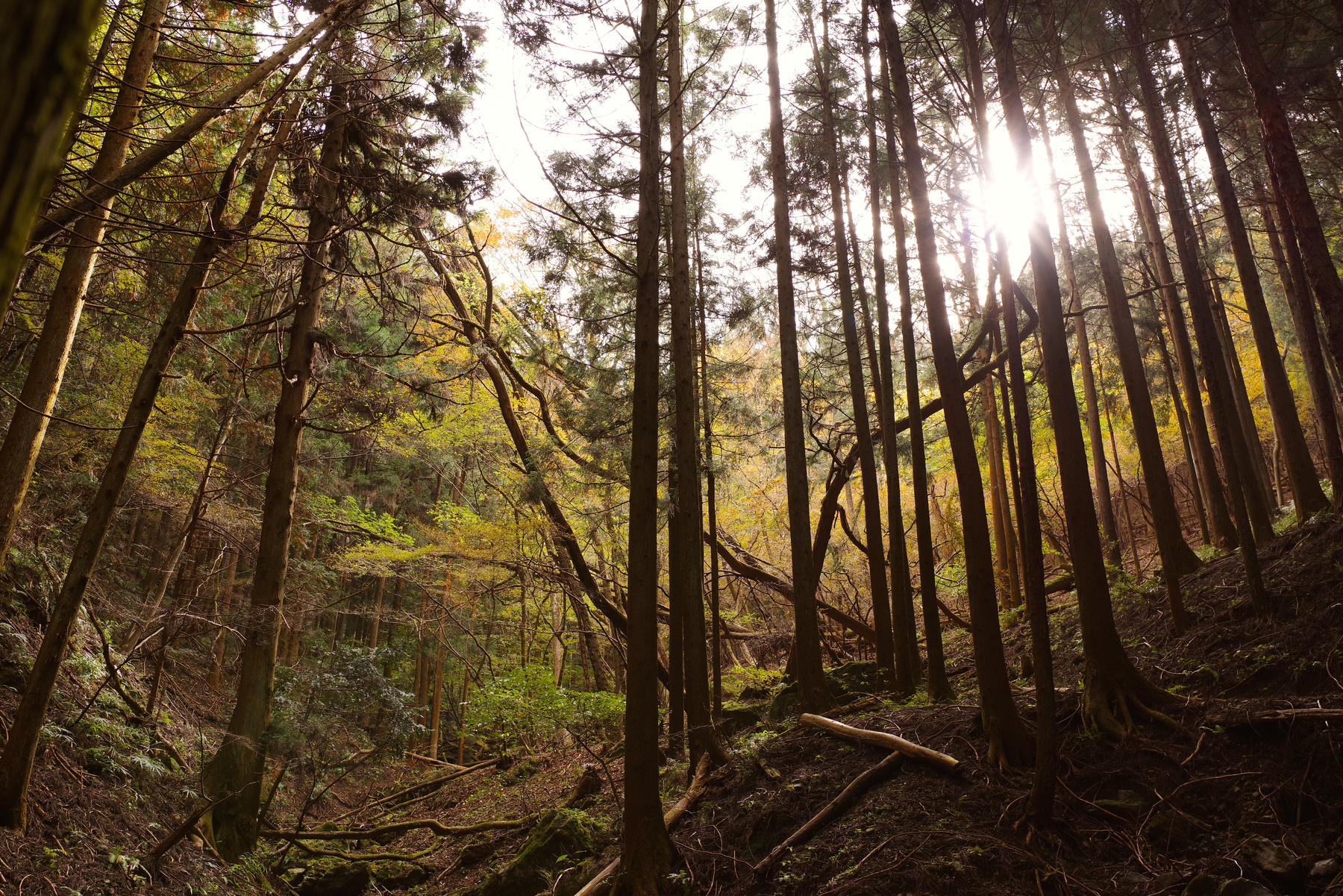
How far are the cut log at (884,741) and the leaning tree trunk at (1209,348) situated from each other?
3.49 m

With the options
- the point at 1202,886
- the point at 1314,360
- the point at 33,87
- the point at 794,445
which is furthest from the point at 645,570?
the point at 1314,360

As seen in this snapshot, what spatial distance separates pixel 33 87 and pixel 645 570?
17.7 feet

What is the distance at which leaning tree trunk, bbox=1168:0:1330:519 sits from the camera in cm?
795

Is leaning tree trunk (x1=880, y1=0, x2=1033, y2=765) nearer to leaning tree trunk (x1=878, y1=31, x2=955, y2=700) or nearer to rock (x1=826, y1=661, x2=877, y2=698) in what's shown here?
leaning tree trunk (x1=878, y1=31, x2=955, y2=700)

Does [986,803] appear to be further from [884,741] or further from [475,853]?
[475,853]

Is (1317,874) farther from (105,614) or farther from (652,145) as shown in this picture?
(105,614)

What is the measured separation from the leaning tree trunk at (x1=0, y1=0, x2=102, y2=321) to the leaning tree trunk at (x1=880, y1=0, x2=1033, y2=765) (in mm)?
6181

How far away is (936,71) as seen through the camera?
1177 centimetres

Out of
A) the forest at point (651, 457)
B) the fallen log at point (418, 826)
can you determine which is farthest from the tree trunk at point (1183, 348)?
the fallen log at point (418, 826)

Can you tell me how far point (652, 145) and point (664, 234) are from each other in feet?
14.7

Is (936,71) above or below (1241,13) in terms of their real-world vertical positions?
above

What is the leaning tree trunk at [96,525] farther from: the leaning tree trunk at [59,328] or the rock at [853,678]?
the rock at [853,678]

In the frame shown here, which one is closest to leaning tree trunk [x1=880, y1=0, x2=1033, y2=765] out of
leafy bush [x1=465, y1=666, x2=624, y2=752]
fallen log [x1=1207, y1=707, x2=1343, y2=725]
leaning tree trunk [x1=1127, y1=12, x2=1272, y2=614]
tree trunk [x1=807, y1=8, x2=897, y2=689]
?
fallen log [x1=1207, y1=707, x2=1343, y2=725]

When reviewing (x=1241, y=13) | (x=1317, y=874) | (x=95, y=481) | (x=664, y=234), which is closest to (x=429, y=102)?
(x=664, y=234)
